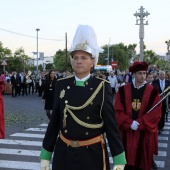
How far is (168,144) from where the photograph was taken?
8820mm

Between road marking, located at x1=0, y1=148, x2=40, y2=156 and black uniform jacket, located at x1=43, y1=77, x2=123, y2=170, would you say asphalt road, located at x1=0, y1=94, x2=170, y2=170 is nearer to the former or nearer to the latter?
road marking, located at x1=0, y1=148, x2=40, y2=156

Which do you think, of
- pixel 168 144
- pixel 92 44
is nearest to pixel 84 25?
pixel 92 44

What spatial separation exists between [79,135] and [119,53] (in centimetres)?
8362

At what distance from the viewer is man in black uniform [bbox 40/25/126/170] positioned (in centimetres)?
Answer: 300

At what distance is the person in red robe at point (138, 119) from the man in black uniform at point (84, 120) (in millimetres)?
1966

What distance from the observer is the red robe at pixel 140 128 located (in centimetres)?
499

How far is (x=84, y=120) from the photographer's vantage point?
119 inches

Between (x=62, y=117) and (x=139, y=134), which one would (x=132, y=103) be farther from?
(x=62, y=117)

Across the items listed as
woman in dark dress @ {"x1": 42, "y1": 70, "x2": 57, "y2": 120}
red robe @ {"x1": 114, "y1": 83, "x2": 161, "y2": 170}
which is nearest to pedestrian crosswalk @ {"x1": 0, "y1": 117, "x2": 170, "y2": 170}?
woman in dark dress @ {"x1": 42, "y1": 70, "x2": 57, "y2": 120}

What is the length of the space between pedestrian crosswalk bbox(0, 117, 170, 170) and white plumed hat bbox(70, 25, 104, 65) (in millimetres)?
3843

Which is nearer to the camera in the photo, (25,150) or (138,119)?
(138,119)

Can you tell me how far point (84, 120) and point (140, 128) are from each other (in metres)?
2.15

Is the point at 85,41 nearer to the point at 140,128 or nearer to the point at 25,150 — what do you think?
the point at 140,128

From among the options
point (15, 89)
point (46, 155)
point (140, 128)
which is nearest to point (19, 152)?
point (140, 128)
